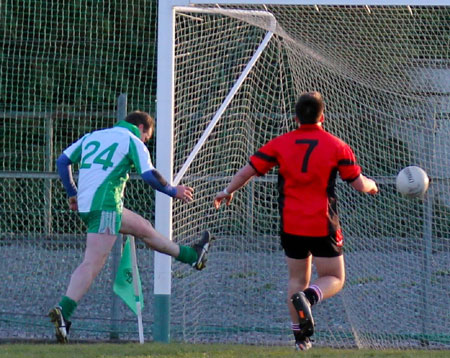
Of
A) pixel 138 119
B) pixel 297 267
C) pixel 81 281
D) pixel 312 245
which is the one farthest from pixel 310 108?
pixel 81 281

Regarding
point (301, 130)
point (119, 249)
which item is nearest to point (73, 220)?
point (119, 249)

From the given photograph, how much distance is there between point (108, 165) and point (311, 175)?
1685 millimetres

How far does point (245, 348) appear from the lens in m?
7.59

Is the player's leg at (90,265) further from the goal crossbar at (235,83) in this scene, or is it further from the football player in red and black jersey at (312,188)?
the football player in red and black jersey at (312,188)

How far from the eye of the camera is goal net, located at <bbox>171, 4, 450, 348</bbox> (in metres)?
8.57

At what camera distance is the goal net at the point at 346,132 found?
28.1 ft

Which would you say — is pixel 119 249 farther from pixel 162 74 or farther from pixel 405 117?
pixel 405 117

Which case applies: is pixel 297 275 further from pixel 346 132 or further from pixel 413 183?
pixel 346 132

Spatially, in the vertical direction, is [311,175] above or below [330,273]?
above

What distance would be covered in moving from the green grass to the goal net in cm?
112

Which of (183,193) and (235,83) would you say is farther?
(235,83)

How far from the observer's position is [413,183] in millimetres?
6984

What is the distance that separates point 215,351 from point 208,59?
9.19ft

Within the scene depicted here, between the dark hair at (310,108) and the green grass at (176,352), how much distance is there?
5.41ft
